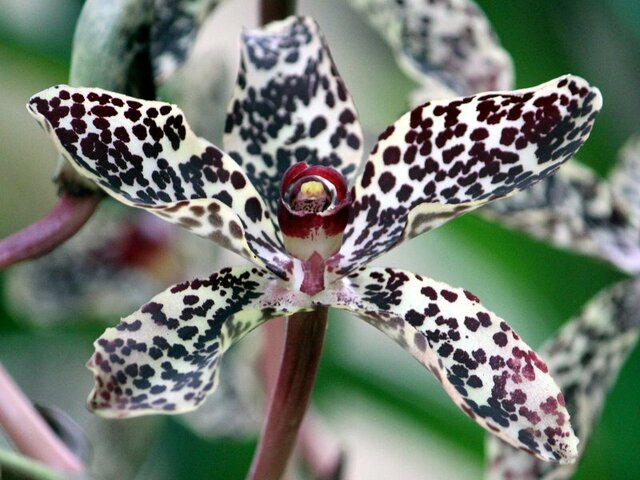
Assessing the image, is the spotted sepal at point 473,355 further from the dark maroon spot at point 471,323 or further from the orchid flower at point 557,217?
the orchid flower at point 557,217

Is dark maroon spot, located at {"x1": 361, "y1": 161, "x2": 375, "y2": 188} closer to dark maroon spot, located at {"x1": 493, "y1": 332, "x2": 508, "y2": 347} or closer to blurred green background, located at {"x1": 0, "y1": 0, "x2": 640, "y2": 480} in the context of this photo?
dark maroon spot, located at {"x1": 493, "y1": 332, "x2": 508, "y2": 347}

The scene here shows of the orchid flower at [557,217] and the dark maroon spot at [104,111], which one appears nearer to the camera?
the dark maroon spot at [104,111]

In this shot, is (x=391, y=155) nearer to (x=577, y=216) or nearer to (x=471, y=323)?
(x=471, y=323)

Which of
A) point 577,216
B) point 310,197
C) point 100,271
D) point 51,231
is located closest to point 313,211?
point 310,197

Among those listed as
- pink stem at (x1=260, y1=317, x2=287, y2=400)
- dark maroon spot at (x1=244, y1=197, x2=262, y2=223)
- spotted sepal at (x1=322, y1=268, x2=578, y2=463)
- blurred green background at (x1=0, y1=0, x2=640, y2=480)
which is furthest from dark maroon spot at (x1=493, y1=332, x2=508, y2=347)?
blurred green background at (x1=0, y1=0, x2=640, y2=480)

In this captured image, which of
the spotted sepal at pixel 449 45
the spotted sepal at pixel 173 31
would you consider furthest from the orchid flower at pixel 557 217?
the spotted sepal at pixel 173 31
